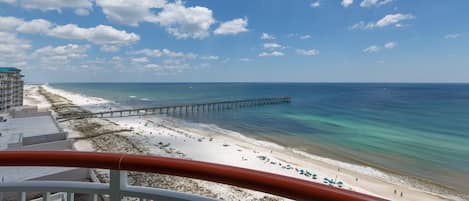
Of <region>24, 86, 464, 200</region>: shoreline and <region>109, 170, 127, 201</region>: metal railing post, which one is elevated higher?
<region>109, 170, 127, 201</region>: metal railing post

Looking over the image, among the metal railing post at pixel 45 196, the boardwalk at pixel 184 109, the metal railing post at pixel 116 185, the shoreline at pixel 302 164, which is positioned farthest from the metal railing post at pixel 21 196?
the boardwalk at pixel 184 109

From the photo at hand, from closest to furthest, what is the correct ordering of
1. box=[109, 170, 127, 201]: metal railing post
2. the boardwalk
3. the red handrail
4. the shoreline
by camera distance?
the red handrail < box=[109, 170, 127, 201]: metal railing post < the shoreline < the boardwalk

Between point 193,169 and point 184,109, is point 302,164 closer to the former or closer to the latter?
point 193,169

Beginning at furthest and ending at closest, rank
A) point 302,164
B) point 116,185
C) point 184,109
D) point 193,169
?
point 184,109 < point 302,164 < point 116,185 < point 193,169

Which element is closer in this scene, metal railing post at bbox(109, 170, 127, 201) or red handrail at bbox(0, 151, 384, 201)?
red handrail at bbox(0, 151, 384, 201)

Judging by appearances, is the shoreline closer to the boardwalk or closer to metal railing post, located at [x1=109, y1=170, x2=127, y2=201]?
the boardwalk

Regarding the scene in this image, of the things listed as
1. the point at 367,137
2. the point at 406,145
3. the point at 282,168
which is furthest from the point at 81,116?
the point at 406,145

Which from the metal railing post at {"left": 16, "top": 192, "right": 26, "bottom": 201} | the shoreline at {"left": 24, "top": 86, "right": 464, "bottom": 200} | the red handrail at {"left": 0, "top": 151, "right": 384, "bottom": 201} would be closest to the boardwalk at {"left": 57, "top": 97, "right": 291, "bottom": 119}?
the shoreline at {"left": 24, "top": 86, "right": 464, "bottom": 200}

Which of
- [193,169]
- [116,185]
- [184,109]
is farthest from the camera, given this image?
[184,109]

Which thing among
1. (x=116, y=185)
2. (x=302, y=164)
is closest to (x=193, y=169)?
(x=116, y=185)
